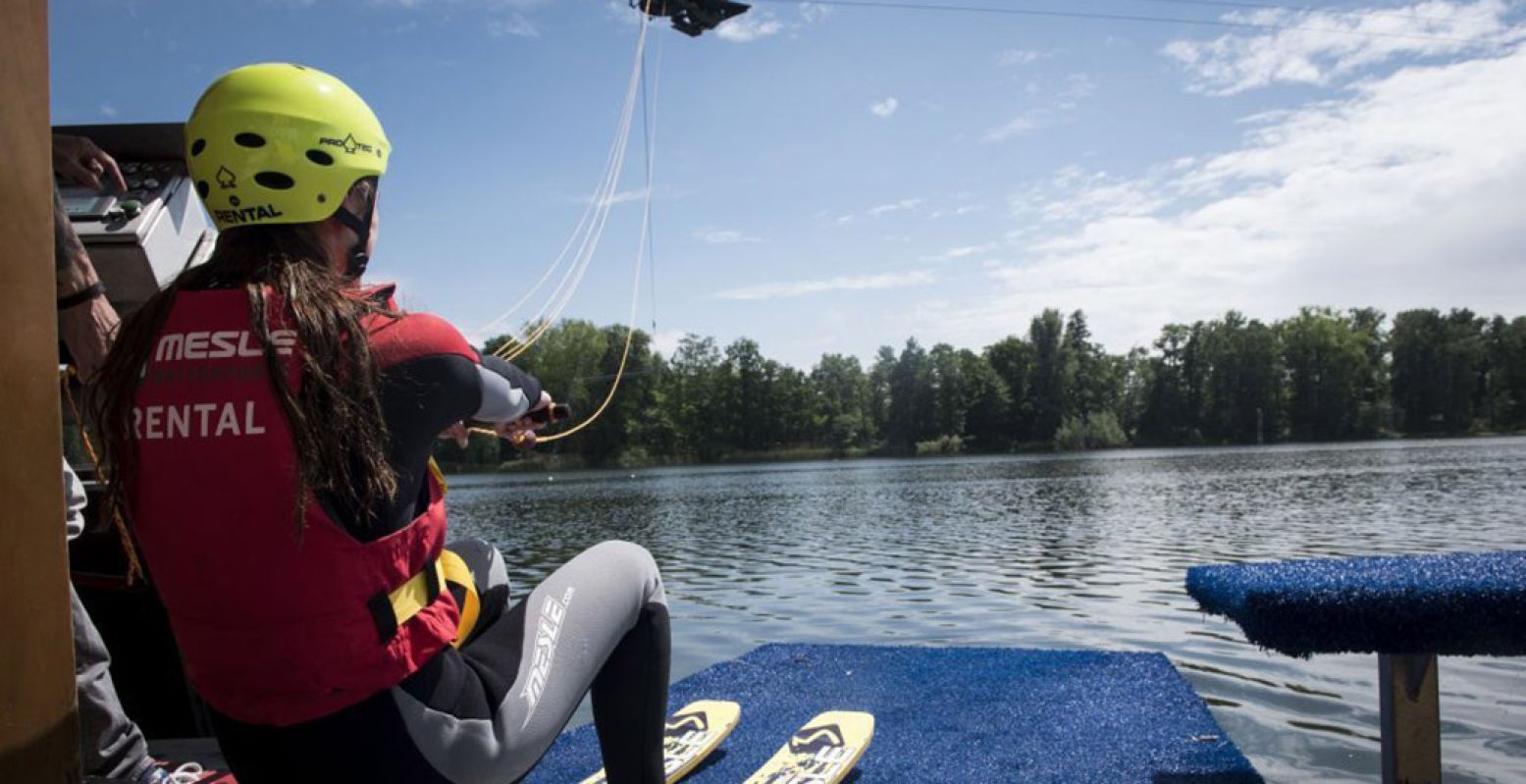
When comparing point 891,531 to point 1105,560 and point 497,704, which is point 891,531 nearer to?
point 1105,560

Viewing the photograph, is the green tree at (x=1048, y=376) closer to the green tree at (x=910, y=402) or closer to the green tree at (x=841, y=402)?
the green tree at (x=910, y=402)

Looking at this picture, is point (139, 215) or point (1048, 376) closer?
point (139, 215)

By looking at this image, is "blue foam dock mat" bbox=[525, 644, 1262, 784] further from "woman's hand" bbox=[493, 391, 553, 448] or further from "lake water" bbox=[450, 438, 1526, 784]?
"woman's hand" bbox=[493, 391, 553, 448]

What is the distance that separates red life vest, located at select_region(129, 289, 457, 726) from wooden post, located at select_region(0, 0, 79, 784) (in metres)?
0.21

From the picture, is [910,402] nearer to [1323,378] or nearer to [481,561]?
[1323,378]

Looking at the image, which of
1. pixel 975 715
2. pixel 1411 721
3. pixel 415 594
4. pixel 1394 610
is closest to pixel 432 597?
pixel 415 594

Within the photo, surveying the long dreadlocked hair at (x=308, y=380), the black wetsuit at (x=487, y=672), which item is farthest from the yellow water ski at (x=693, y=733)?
the long dreadlocked hair at (x=308, y=380)

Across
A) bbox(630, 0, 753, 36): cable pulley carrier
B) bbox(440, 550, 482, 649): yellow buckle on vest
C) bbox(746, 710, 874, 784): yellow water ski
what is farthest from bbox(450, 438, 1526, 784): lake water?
bbox(630, 0, 753, 36): cable pulley carrier

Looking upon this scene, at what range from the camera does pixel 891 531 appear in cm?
2119

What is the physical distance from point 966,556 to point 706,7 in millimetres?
12888

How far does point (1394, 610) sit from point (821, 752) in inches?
70.6

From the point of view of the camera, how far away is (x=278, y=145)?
164 cm

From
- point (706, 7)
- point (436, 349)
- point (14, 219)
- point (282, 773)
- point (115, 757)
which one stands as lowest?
point (115, 757)

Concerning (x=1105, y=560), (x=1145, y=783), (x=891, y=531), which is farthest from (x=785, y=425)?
(x=1145, y=783)
